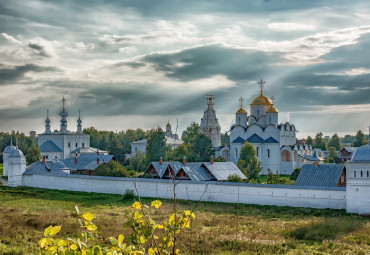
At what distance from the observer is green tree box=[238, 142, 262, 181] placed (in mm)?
36781

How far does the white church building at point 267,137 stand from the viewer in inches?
1764

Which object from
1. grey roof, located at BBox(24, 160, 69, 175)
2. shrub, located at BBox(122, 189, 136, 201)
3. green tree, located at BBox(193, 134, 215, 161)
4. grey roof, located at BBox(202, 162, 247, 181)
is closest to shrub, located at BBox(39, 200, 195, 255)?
shrub, located at BBox(122, 189, 136, 201)

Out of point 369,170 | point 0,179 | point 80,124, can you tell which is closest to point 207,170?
point 369,170

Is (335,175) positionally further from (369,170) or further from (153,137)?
(153,137)

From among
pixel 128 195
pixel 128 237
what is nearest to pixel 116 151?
pixel 128 195

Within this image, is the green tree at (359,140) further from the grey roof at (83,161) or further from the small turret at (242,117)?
the grey roof at (83,161)

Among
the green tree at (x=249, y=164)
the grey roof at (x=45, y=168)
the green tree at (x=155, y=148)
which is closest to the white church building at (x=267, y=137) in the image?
the green tree at (x=249, y=164)

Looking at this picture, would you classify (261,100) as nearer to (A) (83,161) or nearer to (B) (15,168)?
(A) (83,161)

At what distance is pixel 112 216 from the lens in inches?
766

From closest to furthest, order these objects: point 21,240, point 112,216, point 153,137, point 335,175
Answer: point 21,240 → point 112,216 → point 335,175 → point 153,137

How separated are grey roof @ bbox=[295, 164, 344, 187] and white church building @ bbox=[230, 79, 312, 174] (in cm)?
1863

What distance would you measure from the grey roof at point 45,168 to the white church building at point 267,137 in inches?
682

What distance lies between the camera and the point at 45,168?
1441 inches

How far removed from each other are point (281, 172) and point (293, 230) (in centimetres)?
2931
